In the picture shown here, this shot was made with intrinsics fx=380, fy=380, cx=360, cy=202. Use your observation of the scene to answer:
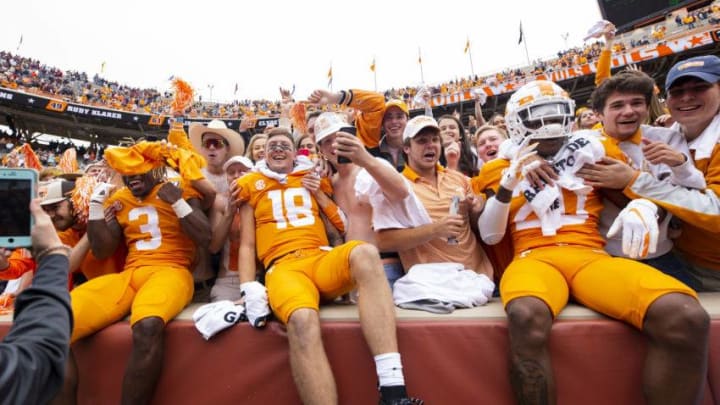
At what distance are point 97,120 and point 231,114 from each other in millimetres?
8422

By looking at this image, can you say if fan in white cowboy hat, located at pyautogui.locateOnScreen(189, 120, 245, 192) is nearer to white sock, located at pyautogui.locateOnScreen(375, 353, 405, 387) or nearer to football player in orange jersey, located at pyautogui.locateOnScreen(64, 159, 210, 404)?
football player in orange jersey, located at pyautogui.locateOnScreen(64, 159, 210, 404)

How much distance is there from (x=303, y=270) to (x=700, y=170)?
2208 millimetres

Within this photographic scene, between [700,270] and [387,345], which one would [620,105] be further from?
[387,345]

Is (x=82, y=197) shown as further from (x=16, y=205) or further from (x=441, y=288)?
(x=441, y=288)

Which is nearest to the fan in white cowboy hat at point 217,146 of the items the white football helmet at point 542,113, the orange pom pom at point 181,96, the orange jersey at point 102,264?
the orange pom pom at point 181,96

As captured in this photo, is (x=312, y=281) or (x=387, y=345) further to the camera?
(x=312, y=281)

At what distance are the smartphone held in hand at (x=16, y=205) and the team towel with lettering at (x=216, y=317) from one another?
1.03 m

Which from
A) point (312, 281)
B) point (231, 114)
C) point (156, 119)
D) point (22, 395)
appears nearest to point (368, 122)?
point (312, 281)

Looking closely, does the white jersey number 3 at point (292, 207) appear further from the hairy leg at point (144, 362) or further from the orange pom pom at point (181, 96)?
the orange pom pom at point (181, 96)

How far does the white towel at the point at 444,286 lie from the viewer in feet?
6.93

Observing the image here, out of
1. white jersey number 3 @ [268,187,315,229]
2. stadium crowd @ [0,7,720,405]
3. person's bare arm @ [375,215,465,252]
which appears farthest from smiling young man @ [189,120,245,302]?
person's bare arm @ [375,215,465,252]

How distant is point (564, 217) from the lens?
2.11 meters

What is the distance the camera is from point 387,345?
5.72 feet

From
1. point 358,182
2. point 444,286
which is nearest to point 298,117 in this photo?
point 358,182
